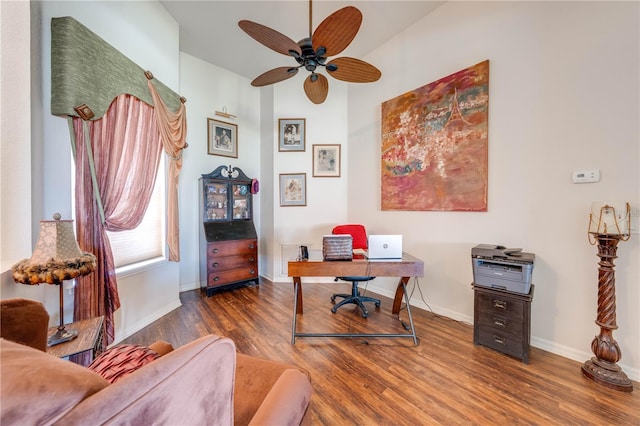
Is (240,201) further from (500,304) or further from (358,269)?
(500,304)

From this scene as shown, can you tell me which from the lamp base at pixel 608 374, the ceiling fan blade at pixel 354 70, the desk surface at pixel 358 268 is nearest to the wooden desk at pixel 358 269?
the desk surface at pixel 358 268

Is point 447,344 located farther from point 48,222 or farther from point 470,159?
point 48,222

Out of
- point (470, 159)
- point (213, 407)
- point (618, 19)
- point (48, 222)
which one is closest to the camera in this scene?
point (213, 407)

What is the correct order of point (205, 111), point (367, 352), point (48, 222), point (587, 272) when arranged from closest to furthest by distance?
point (48, 222) → point (587, 272) → point (367, 352) → point (205, 111)

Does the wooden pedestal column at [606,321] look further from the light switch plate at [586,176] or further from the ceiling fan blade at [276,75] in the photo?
the ceiling fan blade at [276,75]

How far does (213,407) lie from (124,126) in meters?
2.54

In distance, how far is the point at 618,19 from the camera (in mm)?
1755

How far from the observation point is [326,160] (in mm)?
3984

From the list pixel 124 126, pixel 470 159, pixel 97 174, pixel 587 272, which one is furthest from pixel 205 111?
pixel 587 272

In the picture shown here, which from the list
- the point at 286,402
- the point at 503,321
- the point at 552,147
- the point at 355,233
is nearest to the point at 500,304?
the point at 503,321

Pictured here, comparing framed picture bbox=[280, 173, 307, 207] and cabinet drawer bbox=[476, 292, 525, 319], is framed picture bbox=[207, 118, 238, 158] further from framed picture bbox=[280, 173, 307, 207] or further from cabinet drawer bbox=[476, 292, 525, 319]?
cabinet drawer bbox=[476, 292, 525, 319]

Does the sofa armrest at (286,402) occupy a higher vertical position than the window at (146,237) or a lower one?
lower

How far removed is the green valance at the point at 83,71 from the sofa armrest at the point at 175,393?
7.11 ft

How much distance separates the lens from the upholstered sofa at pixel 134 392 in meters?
0.42
